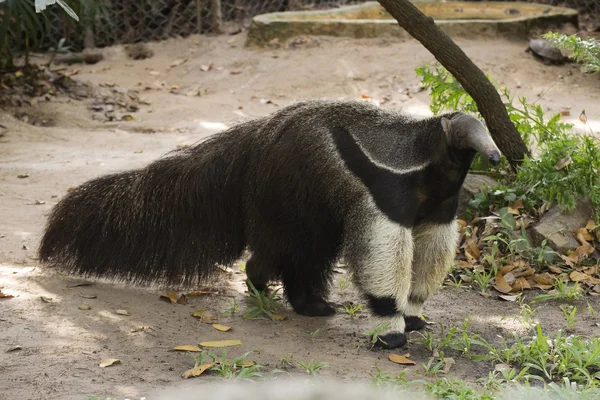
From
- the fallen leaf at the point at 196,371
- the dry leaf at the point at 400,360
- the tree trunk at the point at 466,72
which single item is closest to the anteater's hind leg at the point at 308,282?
the dry leaf at the point at 400,360

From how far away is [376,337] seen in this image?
4.70 meters

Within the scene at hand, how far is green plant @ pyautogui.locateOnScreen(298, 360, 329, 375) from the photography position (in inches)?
165

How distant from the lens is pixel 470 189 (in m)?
6.62

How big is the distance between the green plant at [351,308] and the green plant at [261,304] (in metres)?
0.47

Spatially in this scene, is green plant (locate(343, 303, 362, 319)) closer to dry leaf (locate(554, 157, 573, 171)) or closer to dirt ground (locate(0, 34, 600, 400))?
dirt ground (locate(0, 34, 600, 400))

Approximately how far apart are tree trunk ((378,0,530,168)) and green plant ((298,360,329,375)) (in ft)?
9.16

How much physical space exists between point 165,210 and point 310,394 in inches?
156

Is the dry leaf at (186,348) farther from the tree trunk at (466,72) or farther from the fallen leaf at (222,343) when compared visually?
the tree trunk at (466,72)

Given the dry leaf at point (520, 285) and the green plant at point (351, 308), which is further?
the dry leaf at point (520, 285)

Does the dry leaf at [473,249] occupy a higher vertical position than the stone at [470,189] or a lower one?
lower

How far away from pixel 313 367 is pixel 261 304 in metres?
1.16

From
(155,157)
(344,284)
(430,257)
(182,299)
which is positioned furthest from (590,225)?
(155,157)

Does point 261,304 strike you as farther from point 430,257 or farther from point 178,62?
point 178,62

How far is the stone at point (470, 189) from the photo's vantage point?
6617mm
